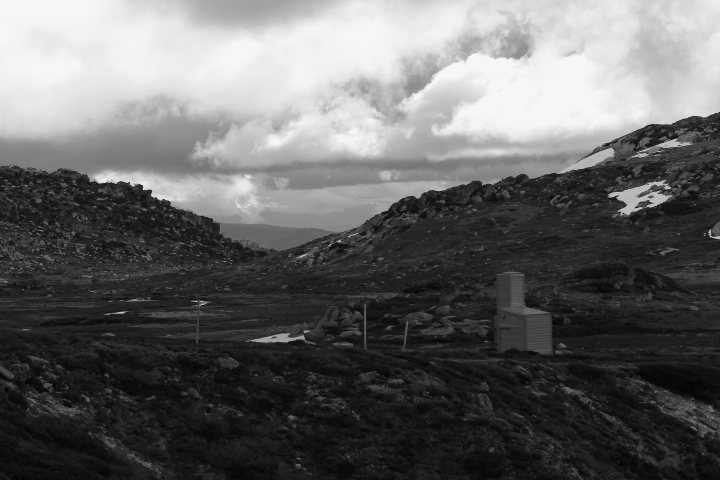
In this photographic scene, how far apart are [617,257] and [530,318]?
84661mm

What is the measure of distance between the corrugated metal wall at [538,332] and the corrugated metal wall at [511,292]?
9.09ft

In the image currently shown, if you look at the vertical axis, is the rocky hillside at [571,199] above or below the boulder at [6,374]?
above

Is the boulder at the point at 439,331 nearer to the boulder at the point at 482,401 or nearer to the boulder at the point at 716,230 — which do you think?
the boulder at the point at 482,401

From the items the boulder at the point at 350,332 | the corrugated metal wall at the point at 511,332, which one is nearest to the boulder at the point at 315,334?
the boulder at the point at 350,332

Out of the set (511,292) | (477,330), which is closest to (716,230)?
(477,330)

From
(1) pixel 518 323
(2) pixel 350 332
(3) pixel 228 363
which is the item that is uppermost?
(3) pixel 228 363

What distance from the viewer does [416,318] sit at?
257 ft

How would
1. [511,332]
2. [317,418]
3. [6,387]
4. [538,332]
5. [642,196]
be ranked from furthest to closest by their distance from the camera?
[642,196], [511,332], [538,332], [317,418], [6,387]

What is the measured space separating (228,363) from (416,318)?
4824 cm

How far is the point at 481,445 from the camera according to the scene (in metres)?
28.6

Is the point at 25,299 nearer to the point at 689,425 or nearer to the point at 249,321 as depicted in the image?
the point at 249,321

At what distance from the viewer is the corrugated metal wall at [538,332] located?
52219 millimetres

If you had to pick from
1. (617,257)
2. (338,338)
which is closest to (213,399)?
(338,338)

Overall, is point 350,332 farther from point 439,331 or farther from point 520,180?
point 520,180
